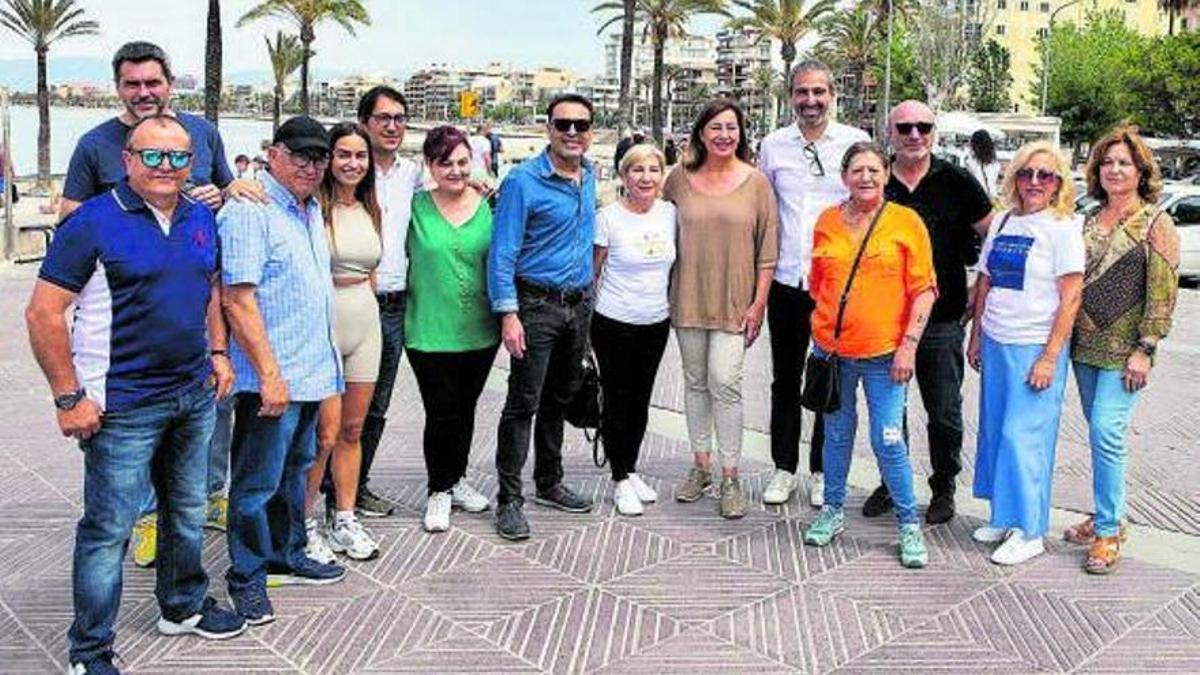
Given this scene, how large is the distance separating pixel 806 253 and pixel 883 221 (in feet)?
2.14

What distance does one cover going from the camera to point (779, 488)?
5453mm

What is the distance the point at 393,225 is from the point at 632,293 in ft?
3.80

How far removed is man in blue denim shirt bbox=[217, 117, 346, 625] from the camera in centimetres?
373

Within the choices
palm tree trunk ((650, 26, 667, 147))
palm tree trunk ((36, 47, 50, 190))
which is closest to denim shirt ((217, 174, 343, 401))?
palm tree trunk ((650, 26, 667, 147))

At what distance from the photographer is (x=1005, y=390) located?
4.71 metres

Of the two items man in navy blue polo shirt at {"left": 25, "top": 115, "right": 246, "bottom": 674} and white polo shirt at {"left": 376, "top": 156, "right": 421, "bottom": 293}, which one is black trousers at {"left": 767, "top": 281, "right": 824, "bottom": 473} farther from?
man in navy blue polo shirt at {"left": 25, "top": 115, "right": 246, "bottom": 674}

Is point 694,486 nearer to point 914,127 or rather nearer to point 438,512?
point 438,512

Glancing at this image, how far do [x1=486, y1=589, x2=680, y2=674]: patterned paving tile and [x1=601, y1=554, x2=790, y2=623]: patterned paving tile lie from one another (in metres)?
0.09

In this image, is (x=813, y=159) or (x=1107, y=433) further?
(x=813, y=159)

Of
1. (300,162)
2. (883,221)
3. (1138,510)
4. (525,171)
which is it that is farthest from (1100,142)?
(300,162)

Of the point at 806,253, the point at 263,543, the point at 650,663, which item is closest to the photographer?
the point at 650,663

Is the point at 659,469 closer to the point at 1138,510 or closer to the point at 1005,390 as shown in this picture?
the point at 1005,390

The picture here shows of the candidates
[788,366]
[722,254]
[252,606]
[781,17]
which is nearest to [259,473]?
[252,606]

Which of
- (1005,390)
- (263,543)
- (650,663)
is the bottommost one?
(650,663)
